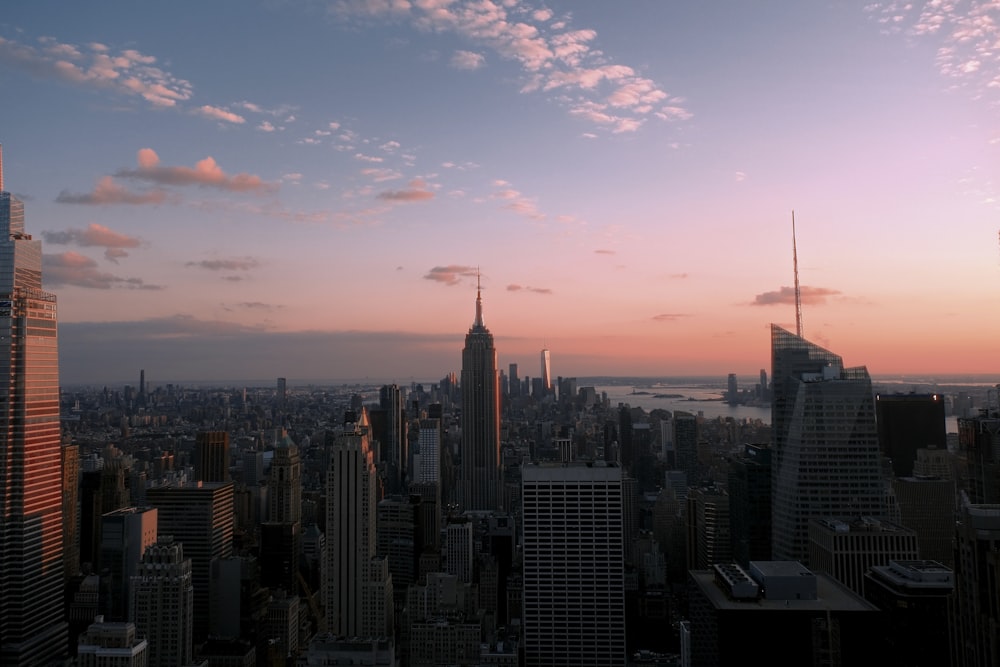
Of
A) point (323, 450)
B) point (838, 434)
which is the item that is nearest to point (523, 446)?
point (323, 450)

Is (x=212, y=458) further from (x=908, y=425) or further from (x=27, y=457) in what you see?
(x=908, y=425)

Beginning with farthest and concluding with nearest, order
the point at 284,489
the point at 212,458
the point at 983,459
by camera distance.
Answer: the point at 212,458
the point at 284,489
the point at 983,459

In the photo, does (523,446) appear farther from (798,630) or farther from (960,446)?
(798,630)

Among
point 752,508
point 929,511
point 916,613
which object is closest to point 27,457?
point 916,613

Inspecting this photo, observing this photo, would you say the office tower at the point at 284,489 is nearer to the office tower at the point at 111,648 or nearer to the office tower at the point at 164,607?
the office tower at the point at 164,607

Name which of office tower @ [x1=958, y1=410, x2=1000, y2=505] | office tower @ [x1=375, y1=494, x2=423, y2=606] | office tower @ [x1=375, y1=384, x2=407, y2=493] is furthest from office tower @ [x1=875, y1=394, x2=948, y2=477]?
office tower @ [x1=375, y1=384, x2=407, y2=493]

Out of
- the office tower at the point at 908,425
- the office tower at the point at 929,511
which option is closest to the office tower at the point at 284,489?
the office tower at the point at 929,511
